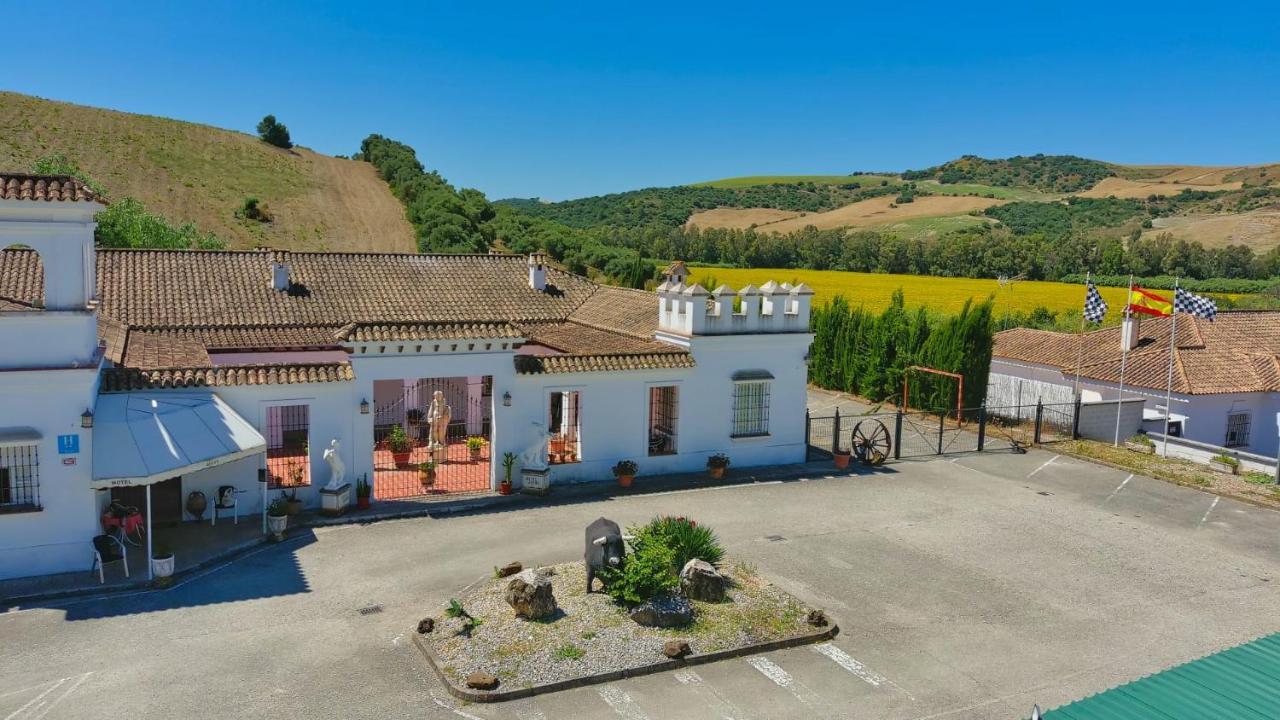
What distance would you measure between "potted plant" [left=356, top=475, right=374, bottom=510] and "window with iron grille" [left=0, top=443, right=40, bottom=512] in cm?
560

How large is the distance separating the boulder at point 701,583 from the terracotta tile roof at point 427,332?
25.4ft

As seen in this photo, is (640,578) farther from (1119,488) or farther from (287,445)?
(1119,488)

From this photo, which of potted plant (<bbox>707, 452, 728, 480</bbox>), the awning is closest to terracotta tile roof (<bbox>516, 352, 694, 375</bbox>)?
potted plant (<bbox>707, 452, 728, 480</bbox>)

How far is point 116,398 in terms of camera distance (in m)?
14.9

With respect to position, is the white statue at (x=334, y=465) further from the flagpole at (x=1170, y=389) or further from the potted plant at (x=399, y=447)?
the flagpole at (x=1170, y=389)

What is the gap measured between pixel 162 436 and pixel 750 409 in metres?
13.6

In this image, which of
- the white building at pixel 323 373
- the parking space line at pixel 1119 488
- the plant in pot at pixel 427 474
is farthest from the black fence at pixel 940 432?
the plant in pot at pixel 427 474

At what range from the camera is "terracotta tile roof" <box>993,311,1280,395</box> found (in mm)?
27562

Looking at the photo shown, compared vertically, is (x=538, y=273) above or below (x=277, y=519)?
above

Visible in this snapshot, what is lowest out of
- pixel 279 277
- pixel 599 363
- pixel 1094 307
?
pixel 599 363

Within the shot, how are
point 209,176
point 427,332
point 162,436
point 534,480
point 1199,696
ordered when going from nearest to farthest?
1. point 1199,696
2. point 162,436
3. point 427,332
4. point 534,480
5. point 209,176

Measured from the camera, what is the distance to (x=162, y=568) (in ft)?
43.9

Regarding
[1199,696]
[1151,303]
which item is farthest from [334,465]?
[1151,303]

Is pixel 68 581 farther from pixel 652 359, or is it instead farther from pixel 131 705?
pixel 652 359
